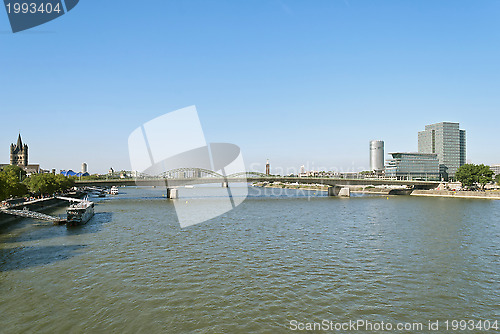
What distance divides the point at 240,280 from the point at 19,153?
17195 centimetres

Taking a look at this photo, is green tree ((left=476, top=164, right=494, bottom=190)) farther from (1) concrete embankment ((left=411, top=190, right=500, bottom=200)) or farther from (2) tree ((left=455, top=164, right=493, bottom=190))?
(1) concrete embankment ((left=411, top=190, right=500, bottom=200))

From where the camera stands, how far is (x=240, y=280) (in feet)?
48.8

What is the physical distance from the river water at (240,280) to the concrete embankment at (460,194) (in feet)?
197

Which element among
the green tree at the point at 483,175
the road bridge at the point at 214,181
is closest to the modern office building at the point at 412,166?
the green tree at the point at 483,175

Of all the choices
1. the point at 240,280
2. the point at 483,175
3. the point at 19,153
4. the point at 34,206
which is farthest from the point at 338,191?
the point at 19,153

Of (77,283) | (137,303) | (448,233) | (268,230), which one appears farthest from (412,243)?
(77,283)

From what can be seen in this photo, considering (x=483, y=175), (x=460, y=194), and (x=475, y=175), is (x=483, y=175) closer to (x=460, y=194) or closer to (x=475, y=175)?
(x=475, y=175)

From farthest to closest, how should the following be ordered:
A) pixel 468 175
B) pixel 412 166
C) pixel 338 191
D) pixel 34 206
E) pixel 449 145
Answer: pixel 449 145 < pixel 412 166 < pixel 468 175 < pixel 338 191 < pixel 34 206

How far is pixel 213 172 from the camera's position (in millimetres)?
89000

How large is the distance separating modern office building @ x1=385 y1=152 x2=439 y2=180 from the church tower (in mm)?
168102

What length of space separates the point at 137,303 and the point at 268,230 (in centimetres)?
1766

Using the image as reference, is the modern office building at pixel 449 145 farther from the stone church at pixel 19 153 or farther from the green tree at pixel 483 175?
the stone church at pixel 19 153

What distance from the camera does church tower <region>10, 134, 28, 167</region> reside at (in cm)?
14850

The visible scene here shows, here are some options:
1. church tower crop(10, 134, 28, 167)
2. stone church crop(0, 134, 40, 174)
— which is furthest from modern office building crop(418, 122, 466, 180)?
church tower crop(10, 134, 28, 167)
